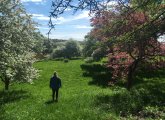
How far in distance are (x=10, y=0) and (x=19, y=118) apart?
14600 mm

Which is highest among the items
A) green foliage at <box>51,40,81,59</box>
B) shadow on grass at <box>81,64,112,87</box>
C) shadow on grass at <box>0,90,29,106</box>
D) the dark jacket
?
green foliage at <box>51,40,81,59</box>

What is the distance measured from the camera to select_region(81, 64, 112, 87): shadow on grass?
47.9 m

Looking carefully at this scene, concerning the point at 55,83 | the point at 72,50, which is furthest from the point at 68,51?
the point at 55,83

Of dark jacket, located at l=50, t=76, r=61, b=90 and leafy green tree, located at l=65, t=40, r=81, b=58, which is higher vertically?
leafy green tree, located at l=65, t=40, r=81, b=58

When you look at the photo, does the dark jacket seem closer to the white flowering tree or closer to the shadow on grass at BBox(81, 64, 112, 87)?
the white flowering tree

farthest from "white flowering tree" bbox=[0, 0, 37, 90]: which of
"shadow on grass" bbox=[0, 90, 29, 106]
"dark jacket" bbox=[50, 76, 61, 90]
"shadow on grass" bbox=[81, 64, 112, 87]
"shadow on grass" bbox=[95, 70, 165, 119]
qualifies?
"shadow on grass" bbox=[81, 64, 112, 87]

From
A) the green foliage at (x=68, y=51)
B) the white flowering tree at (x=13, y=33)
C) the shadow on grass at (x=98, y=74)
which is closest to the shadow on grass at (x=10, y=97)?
the white flowering tree at (x=13, y=33)

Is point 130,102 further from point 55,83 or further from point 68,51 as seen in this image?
point 68,51

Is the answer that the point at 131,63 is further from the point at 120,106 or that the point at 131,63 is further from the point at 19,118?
the point at 19,118

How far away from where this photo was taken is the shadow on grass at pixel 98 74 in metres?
47.9

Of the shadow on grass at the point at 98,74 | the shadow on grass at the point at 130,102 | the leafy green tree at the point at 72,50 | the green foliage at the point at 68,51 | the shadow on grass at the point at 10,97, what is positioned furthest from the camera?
the leafy green tree at the point at 72,50

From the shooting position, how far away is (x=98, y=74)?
2152 inches

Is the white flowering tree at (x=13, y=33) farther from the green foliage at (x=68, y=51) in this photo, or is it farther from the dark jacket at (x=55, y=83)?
the green foliage at (x=68, y=51)

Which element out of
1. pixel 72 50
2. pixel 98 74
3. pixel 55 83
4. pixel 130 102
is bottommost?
pixel 98 74
